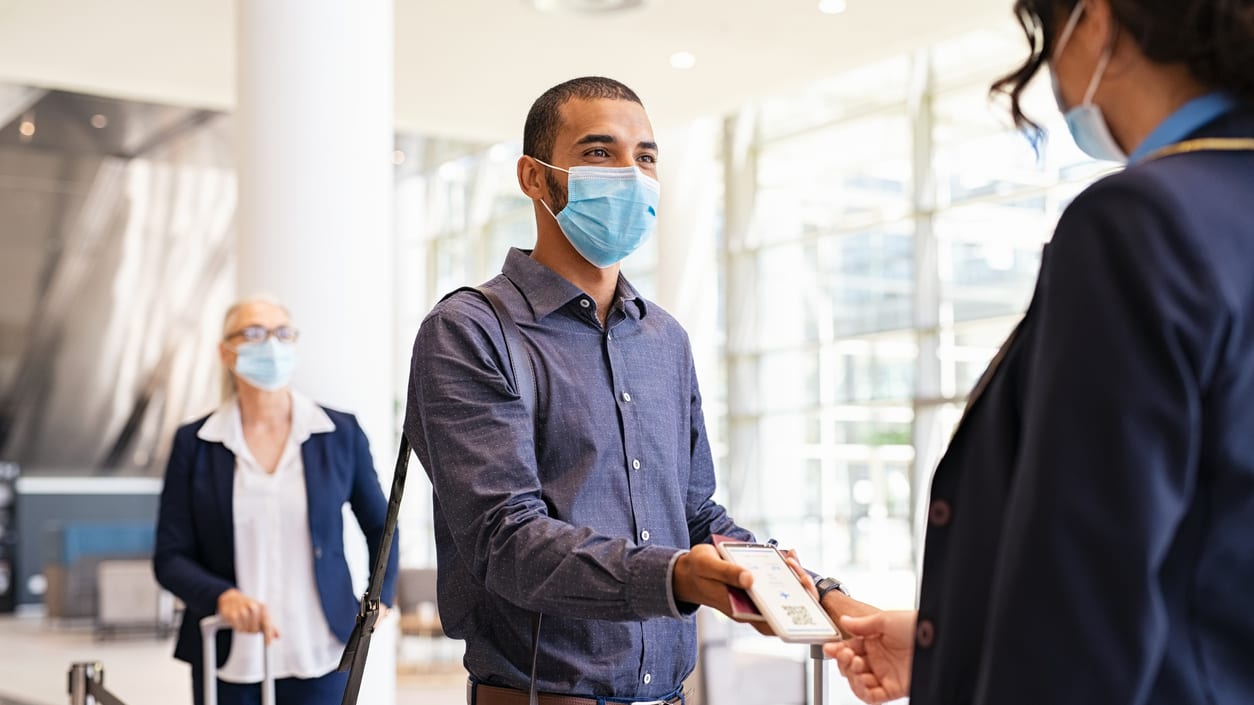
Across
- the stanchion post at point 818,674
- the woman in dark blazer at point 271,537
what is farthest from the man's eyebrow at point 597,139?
the woman in dark blazer at point 271,537

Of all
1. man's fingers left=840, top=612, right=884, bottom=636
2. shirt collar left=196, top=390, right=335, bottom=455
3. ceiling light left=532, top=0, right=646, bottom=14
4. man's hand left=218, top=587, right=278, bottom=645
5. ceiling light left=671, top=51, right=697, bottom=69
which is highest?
ceiling light left=532, top=0, right=646, bottom=14

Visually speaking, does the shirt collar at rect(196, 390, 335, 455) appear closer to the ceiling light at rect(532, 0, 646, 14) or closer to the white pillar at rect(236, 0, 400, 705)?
the white pillar at rect(236, 0, 400, 705)

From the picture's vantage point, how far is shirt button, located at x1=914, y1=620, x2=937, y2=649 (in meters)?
1.49

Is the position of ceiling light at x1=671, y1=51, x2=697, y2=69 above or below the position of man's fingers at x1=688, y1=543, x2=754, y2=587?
above

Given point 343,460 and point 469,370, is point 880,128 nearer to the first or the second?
point 343,460

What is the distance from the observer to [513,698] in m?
2.33

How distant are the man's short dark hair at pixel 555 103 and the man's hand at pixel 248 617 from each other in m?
1.95

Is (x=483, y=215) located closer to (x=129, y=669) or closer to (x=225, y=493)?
(x=129, y=669)

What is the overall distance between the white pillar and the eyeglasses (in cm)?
Answer: 93

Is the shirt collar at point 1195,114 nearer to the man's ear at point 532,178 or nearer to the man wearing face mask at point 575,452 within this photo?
the man wearing face mask at point 575,452

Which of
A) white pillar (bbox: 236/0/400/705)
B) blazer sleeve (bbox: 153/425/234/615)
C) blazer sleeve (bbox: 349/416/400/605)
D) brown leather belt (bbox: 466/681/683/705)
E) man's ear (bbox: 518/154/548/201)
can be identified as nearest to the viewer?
brown leather belt (bbox: 466/681/683/705)

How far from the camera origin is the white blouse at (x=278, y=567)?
430cm

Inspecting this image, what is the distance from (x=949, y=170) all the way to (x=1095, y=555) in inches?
512

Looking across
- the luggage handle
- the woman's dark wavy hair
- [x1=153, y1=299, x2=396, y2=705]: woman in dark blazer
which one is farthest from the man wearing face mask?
[x1=153, y1=299, x2=396, y2=705]: woman in dark blazer
